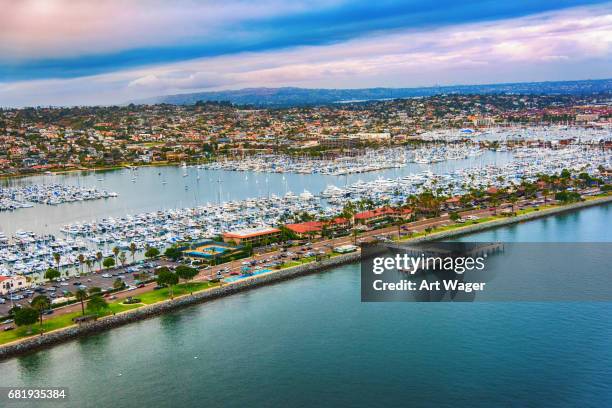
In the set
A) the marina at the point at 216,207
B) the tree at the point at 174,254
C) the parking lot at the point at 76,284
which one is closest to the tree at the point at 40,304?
the parking lot at the point at 76,284

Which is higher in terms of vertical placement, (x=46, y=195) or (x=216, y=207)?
(x=46, y=195)

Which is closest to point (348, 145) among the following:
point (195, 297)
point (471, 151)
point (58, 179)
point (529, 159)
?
point (471, 151)

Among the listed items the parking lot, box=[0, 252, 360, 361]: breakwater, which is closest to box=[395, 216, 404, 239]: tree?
box=[0, 252, 360, 361]: breakwater

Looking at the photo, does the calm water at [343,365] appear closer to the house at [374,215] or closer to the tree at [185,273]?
the tree at [185,273]

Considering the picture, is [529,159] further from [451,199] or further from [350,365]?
[350,365]

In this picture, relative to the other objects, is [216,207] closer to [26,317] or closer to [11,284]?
[11,284]

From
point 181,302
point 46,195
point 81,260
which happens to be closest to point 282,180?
point 46,195
